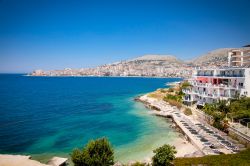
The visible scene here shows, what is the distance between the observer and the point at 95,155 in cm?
2133

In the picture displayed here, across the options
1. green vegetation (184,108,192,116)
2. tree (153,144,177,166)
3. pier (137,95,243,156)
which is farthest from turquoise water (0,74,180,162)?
tree (153,144,177,166)

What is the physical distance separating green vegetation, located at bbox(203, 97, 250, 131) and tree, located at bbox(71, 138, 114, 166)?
79.9 feet

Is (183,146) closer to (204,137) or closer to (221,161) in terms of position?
(204,137)

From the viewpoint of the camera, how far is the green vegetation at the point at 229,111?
38.7 metres

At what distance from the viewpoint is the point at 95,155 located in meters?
21.3

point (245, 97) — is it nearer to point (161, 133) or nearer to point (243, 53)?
point (161, 133)

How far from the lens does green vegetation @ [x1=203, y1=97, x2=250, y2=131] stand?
3869 cm

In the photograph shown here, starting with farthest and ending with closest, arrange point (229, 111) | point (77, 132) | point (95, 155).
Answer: point (77, 132) < point (229, 111) < point (95, 155)

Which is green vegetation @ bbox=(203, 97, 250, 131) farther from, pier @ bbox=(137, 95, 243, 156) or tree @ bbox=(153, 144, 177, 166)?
tree @ bbox=(153, 144, 177, 166)

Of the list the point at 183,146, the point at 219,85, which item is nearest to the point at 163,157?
the point at 183,146

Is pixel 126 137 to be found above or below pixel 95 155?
below

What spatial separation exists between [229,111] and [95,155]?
104 ft

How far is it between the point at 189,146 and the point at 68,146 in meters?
18.6

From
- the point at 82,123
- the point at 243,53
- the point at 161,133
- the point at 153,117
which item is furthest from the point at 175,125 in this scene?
the point at 243,53
